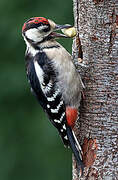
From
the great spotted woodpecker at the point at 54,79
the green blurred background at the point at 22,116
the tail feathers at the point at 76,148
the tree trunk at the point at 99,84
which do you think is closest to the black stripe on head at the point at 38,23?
the great spotted woodpecker at the point at 54,79

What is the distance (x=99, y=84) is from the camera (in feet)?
16.1

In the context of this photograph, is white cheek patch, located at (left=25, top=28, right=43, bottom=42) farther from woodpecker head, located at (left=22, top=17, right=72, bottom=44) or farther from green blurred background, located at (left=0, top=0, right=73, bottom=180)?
green blurred background, located at (left=0, top=0, right=73, bottom=180)

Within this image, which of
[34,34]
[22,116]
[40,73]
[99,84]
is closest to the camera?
[99,84]

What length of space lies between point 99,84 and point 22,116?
3.20 m

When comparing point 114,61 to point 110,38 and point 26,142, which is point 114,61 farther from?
point 26,142

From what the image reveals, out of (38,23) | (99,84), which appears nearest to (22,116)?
(38,23)

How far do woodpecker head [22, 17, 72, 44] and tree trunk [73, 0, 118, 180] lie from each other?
0.30m

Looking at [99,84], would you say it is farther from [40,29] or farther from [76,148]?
[40,29]

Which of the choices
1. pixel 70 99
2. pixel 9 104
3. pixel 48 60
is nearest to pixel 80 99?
pixel 70 99

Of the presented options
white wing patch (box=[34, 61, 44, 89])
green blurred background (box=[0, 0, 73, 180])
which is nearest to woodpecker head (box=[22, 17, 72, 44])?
white wing patch (box=[34, 61, 44, 89])

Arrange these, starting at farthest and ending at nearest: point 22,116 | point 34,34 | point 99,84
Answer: point 22,116 → point 34,34 → point 99,84

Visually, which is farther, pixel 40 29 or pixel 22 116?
pixel 22 116

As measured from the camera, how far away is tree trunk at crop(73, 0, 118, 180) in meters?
4.81

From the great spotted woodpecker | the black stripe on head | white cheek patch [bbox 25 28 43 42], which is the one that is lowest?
the great spotted woodpecker
